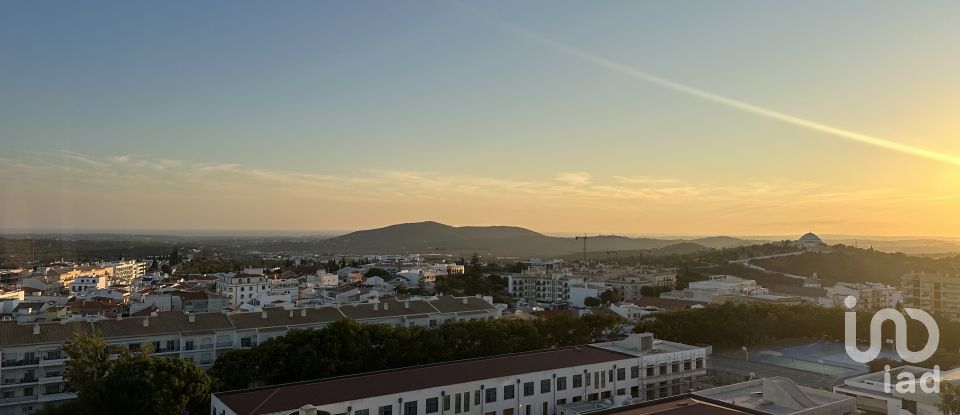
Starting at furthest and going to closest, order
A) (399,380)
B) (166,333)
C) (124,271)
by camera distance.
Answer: (124,271), (166,333), (399,380)

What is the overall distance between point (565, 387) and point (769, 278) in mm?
73075

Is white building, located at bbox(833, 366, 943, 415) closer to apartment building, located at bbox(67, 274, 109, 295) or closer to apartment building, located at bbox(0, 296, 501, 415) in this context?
apartment building, located at bbox(0, 296, 501, 415)

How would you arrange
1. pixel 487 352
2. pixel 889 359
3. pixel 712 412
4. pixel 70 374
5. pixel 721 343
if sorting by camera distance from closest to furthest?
1. pixel 712 412
2. pixel 70 374
3. pixel 487 352
4. pixel 889 359
5. pixel 721 343

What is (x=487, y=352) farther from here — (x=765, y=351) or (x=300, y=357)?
(x=765, y=351)

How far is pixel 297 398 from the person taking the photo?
60.3 feet

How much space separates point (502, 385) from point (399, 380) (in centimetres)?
351

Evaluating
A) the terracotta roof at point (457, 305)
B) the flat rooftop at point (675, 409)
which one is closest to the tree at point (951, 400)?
the flat rooftop at point (675, 409)

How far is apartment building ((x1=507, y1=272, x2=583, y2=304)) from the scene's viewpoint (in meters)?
68.4

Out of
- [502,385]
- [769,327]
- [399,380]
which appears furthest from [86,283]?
[769,327]

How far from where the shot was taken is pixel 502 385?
850 inches

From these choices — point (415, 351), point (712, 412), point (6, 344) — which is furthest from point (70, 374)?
point (712, 412)

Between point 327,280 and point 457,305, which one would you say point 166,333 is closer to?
point 457,305

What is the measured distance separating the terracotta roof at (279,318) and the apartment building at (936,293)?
161 feet

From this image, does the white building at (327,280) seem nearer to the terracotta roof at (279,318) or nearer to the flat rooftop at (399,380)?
the terracotta roof at (279,318)
